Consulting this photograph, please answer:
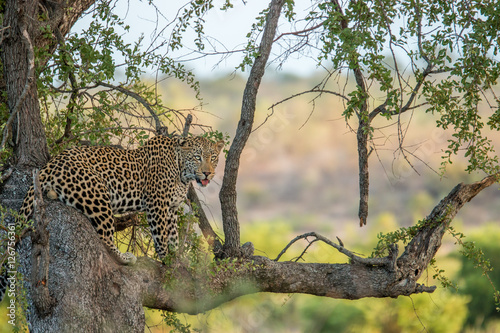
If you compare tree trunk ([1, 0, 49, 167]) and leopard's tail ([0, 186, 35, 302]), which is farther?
tree trunk ([1, 0, 49, 167])

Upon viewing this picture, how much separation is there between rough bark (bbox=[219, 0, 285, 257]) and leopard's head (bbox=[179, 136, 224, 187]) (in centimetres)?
80

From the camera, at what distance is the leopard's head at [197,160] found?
755 cm

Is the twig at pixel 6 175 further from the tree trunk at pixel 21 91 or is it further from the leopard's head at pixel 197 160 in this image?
the leopard's head at pixel 197 160

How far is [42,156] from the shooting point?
6906mm

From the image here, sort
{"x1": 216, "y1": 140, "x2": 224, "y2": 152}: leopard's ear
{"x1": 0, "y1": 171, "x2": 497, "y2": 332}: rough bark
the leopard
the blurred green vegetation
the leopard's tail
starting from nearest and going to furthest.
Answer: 1. the leopard's tail
2. {"x1": 0, "y1": 171, "x2": 497, "y2": 332}: rough bark
3. the leopard
4. {"x1": 216, "y1": 140, "x2": 224, "y2": 152}: leopard's ear
5. the blurred green vegetation

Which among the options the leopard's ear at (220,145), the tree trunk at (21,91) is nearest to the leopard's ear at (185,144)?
the leopard's ear at (220,145)

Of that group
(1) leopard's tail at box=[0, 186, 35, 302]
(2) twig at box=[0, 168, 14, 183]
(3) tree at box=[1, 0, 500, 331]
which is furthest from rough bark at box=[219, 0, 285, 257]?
(2) twig at box=[0, 168, 14, 183]

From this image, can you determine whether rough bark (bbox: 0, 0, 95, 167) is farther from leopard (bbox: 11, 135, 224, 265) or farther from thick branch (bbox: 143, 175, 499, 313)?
thick branch (bbox: 143, 175, 499, 313)

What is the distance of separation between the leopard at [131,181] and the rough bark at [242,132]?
2.21 ft

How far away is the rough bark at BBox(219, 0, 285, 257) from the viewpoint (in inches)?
260

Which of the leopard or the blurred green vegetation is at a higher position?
the blurred green vegetation

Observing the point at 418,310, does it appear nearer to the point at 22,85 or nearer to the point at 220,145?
the point at 220,145

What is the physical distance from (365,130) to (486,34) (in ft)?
5.40

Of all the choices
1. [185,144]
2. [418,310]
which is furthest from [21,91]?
[418,310]
